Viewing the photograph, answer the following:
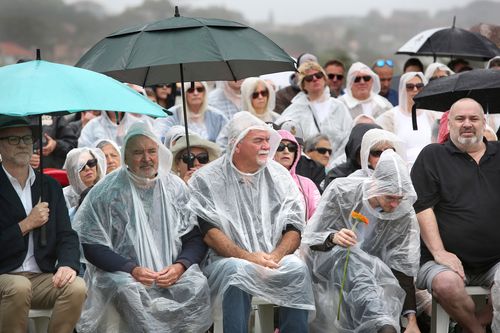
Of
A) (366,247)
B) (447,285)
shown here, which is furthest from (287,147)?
(447,285)

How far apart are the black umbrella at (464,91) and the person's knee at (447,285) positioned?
154cm

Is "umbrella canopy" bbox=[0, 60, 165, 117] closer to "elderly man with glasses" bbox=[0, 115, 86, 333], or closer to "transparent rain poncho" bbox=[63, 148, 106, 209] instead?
"elderly man with glasses" bbox=[0, 115, 86, 333]

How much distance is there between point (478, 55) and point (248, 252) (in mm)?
5123

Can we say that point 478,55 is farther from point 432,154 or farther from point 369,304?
point 369,304

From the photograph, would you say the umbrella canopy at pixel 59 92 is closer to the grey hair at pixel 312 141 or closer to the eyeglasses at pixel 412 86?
the grey hair at pixel 312 141

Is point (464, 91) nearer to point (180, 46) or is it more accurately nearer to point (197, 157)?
point (197, 157)

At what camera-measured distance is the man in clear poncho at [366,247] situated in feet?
20.8

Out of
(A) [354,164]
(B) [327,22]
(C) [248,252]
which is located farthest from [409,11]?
(C) [248,252]

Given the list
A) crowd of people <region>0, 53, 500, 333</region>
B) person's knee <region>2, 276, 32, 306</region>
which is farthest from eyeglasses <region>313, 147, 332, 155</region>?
person's knee <region>2, 276, 32, 306</region>

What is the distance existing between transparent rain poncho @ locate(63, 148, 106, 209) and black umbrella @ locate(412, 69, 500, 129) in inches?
93.7

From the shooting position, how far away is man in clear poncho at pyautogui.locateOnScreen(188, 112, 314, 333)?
6.22 meters

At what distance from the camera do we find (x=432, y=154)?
6.86m

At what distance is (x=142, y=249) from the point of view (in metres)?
6.40

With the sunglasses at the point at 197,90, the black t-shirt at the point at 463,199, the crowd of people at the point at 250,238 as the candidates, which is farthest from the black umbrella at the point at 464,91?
the sunglasses at the point at 197,90
